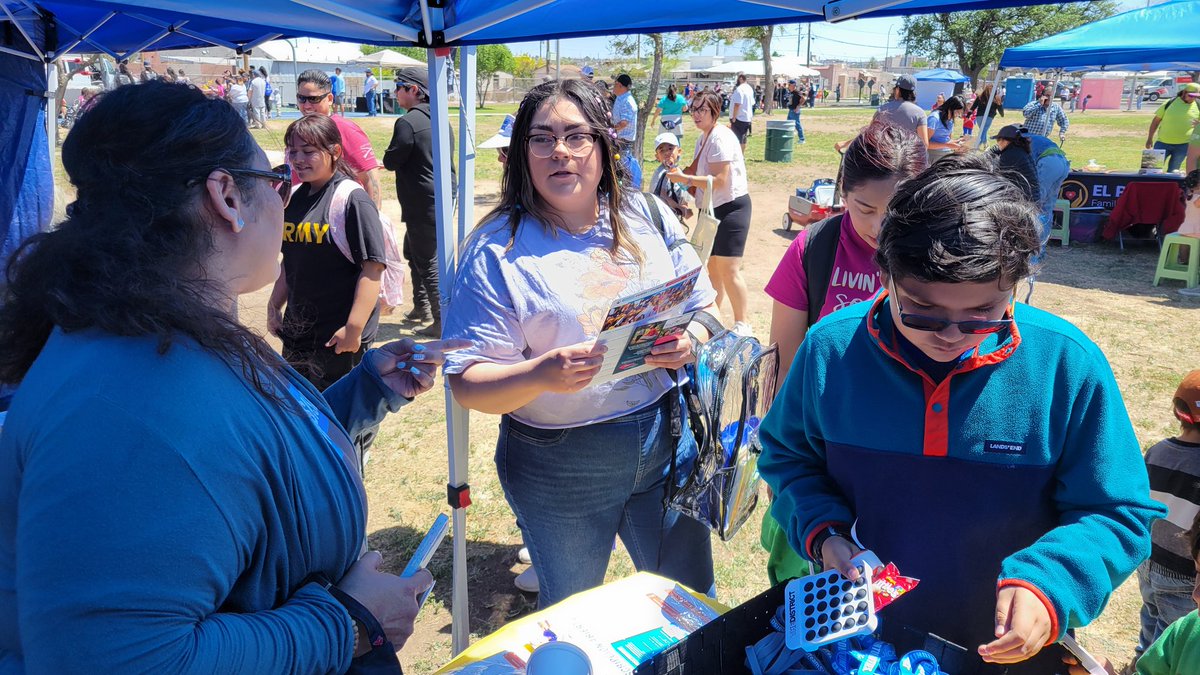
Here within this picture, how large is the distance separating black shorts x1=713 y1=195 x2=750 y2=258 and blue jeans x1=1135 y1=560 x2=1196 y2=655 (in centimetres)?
405

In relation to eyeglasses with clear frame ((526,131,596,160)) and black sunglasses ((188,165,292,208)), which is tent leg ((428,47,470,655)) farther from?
black sunglasses ((188,165,292,208))

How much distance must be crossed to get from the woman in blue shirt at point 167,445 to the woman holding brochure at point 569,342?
72 centimetres

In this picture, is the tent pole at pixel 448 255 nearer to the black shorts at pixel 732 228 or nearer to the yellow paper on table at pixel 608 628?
the yellow paper on table at pixel 608 628

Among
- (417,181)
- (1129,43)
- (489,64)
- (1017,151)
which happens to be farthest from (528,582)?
(489,64)

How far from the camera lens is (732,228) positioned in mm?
6363

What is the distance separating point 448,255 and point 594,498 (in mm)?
857

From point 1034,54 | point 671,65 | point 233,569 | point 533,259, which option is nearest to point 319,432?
point 233,569

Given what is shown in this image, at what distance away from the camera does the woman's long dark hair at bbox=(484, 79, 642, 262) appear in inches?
83.8

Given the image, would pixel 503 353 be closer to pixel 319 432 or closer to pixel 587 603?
pixel 587 603

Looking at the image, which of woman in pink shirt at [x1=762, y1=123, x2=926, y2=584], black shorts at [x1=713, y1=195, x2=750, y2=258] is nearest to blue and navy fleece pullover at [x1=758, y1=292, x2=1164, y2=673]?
woman in pink shirt at [x1=762, y1=123, x2=926, y2=584]

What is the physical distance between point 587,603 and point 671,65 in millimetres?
32673

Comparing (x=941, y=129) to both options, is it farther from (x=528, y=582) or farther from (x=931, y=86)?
(x=931, y=86)

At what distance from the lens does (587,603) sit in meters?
1.65

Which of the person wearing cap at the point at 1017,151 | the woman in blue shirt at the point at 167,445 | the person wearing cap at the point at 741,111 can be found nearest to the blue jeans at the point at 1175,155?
the person wearing cap at the point at 1017,151
